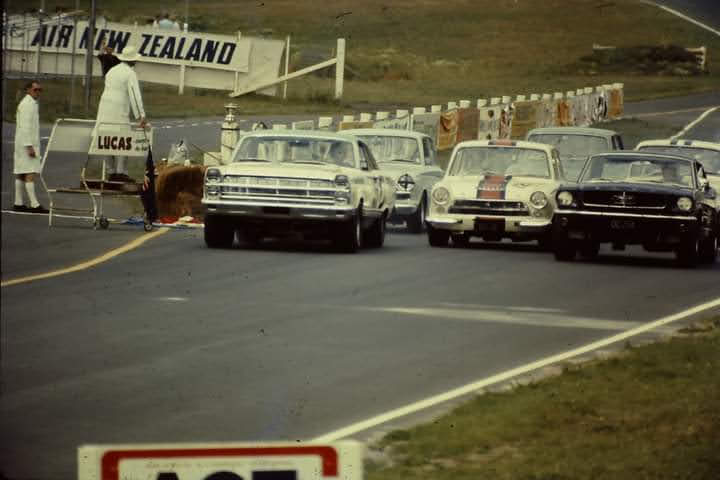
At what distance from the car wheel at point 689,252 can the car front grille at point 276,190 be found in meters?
3.50

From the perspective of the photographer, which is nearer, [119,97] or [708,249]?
[708,249]

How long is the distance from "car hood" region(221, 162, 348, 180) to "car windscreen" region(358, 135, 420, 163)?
473 centimetres

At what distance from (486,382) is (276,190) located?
28.6 feet

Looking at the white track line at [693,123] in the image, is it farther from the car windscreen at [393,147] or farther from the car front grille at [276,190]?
the car front grille at [276,190]

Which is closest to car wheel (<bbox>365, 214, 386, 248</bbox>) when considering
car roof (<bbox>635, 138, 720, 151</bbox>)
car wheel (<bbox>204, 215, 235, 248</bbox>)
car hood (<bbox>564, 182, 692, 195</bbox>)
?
car wheel (<bbox>204, 215, 235, 248</bbox>)

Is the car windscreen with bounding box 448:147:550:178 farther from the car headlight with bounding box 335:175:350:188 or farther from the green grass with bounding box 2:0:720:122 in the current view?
the green grass with bounding box 2:0:720:122

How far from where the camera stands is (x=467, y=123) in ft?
121

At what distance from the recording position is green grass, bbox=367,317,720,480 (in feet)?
24.1

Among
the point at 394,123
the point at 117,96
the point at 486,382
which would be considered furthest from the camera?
the point at 394,123

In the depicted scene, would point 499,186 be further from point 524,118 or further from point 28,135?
point 524,118

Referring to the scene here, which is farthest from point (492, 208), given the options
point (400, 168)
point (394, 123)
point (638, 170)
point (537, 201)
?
point (394, 123)

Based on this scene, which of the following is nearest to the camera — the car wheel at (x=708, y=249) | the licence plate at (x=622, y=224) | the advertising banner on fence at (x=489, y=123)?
the licence plate at (x=622, y=224)

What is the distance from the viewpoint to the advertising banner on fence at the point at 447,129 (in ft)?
115

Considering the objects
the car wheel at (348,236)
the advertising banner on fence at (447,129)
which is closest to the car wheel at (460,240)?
the car wheel at (348,236)
